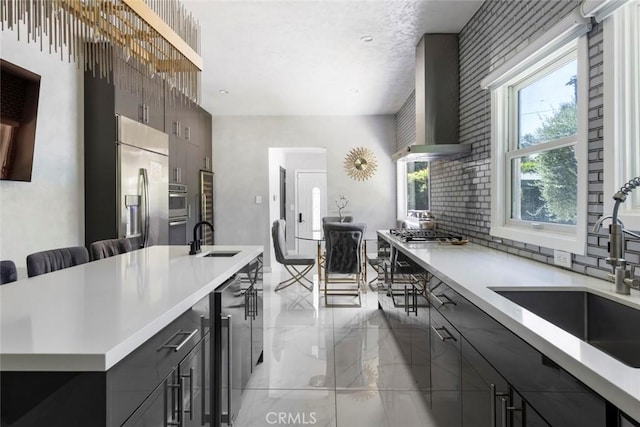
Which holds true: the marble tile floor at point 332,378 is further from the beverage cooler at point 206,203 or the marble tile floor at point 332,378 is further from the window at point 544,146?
the beverage cooler at point 206,203

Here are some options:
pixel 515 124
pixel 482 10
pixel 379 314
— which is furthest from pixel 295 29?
pixel 379 314

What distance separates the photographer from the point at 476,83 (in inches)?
121

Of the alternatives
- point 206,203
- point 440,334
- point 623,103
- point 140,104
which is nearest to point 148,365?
point 440,334

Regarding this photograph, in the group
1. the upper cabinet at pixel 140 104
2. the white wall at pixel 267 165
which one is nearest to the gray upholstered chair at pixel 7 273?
the upper cabinet at pixel 140 104

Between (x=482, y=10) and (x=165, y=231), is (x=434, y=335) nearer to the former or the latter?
(x=482, y=10)

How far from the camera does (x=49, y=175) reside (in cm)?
313

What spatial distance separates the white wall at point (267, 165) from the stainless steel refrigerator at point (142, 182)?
221cm

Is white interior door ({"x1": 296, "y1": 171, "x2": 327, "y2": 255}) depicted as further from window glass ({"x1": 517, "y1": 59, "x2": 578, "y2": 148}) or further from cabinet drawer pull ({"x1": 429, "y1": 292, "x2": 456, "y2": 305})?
cabinet drawer pull ({"x1": 429, "y1": 292, "x2": 456, "y2": 305})

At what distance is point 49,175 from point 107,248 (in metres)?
0.97

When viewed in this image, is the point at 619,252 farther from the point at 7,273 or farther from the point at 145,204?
the point at 145,204

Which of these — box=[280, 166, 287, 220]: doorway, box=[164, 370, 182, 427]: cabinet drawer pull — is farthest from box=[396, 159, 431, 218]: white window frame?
box=[164, 370, 182, 427]: cabinet drawer pull

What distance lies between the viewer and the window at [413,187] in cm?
512

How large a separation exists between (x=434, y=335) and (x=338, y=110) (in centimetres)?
502

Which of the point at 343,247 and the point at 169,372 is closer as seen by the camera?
the point at 169,372
